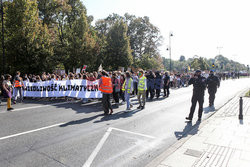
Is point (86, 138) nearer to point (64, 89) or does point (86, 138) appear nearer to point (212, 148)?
point (212, 148)

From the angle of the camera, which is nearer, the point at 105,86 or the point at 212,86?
the point at 105,86

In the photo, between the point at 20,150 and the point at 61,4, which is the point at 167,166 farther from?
the point at 61,4

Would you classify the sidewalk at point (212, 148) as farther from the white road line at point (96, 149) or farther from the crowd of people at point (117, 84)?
the crowd of people at point (117, 84)

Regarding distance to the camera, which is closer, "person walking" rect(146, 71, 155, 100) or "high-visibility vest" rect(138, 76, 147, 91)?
"high-visibility vest" rect(138, 76, 147, 91)

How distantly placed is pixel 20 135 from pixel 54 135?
1017 mm

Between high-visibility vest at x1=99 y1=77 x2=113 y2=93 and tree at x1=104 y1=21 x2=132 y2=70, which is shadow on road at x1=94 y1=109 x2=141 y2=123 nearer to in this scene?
high-visibility vest at x1=99 y1=77 x2=113 y2=93

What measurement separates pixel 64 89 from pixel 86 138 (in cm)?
818

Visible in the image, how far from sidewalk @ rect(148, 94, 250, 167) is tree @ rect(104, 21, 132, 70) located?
1011 inches

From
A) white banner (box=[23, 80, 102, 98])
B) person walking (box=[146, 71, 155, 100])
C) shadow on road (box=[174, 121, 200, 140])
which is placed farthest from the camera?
person walking (box=[146, 71, 155, 100])

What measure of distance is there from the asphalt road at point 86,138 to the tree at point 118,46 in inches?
932

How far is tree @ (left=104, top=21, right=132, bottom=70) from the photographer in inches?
1253

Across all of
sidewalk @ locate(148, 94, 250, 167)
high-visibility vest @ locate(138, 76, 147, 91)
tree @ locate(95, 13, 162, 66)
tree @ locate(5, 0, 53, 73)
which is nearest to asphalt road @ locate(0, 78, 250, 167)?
sidewalk @ locate(148, 94, 250, 167)

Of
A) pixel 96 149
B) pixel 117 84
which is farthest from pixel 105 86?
pixel 96 149

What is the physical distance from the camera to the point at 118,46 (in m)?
31.9
